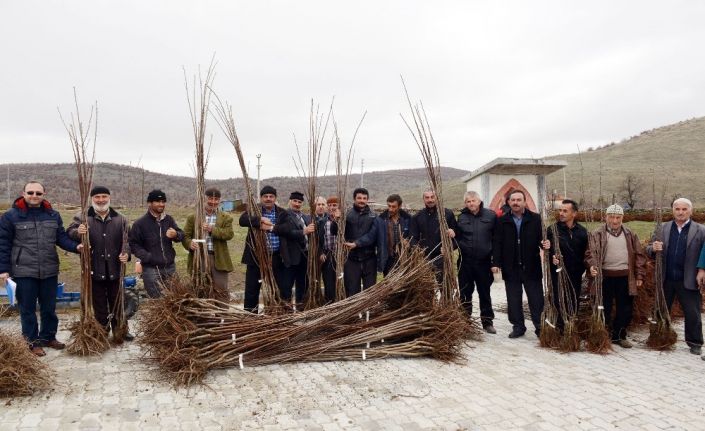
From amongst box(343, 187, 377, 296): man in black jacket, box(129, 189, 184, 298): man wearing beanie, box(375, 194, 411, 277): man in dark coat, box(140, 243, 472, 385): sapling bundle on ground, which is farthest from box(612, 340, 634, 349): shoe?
box(129, 189, 184, 298): man wearing beanie

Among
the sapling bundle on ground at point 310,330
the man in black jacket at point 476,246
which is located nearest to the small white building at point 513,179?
the man in black jacket at point 476,246

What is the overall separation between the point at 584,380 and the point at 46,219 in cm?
467

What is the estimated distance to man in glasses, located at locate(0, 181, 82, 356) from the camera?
13.2 ft

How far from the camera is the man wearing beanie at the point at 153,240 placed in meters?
4.58

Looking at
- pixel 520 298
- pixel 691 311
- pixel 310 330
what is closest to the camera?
pixel 310 330

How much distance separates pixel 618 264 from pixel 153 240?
14.7 ft

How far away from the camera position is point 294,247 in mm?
4902

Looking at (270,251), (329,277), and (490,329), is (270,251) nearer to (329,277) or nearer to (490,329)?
(329,277)

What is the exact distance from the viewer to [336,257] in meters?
4.89

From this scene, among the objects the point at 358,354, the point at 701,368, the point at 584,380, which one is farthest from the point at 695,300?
the point at 358,354

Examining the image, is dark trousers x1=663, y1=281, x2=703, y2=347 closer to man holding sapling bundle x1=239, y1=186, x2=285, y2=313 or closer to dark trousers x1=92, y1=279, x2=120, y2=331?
man holding sapling bundle x1=239, y1=186, x2=285, y2=313

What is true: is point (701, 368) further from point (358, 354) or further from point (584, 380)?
point (358, 354)

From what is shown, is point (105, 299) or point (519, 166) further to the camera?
→ point (519, 166)

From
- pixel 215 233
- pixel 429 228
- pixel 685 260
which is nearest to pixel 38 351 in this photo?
pixel 215 233
